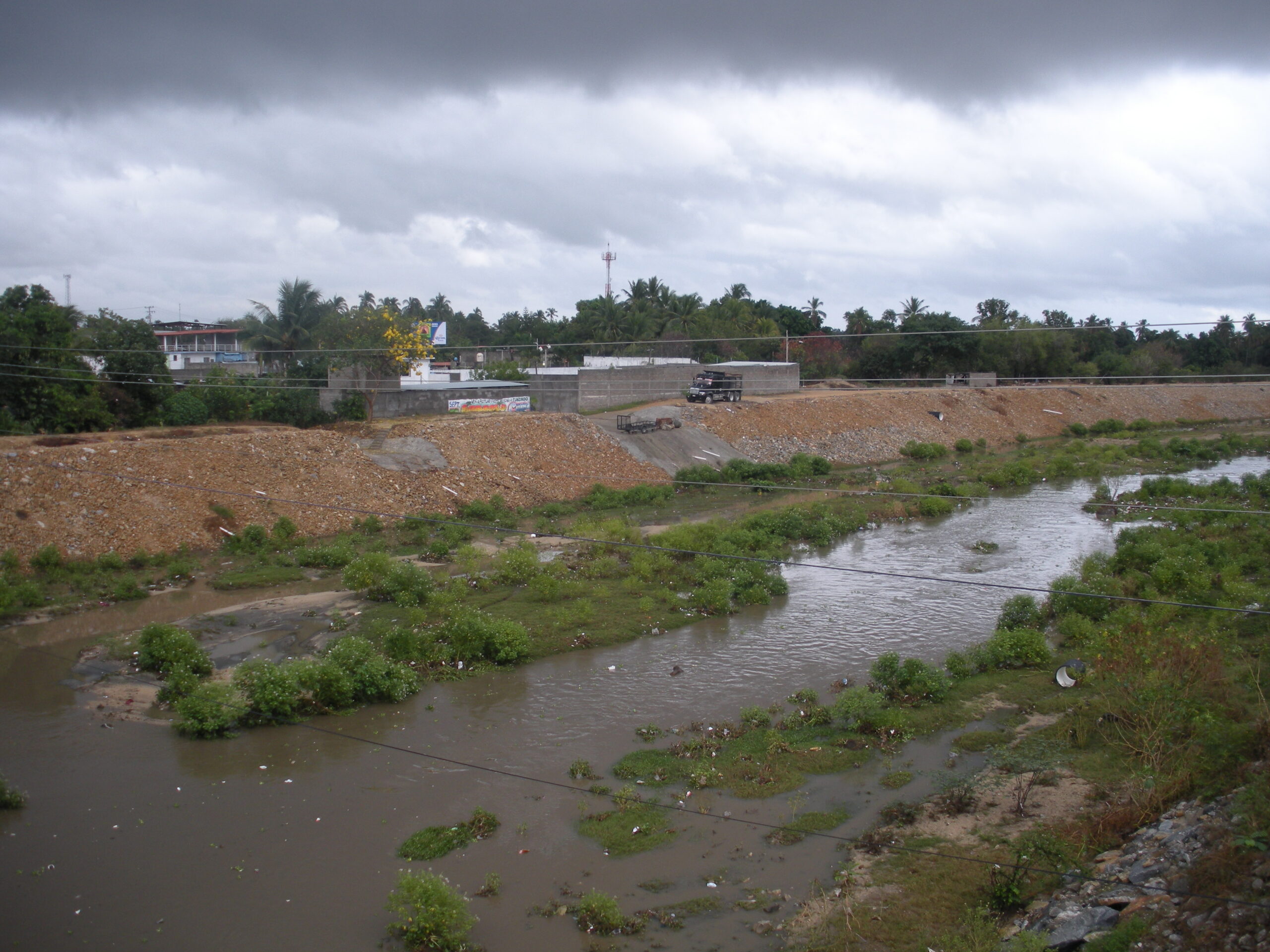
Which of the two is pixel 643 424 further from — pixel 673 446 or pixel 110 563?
pixel 110 563

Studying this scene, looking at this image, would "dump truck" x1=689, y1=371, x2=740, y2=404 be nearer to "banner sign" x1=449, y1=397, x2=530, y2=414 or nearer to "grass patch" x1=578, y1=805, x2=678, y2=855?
"banner sign" x1=449, y1=397, x2=530, y2=414

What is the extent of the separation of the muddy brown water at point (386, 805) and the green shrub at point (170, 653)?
140 centimetres

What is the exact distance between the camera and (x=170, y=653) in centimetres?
1633

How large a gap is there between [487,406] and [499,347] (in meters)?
13.3

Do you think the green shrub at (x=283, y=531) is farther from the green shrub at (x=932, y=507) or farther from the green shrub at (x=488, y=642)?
the green shrub at (x=932, y=507)

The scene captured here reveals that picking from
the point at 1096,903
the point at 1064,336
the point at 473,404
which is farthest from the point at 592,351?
the point at 1096,903

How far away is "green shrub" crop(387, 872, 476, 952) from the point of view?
8820mm

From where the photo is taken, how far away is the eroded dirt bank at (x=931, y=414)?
46.6 m

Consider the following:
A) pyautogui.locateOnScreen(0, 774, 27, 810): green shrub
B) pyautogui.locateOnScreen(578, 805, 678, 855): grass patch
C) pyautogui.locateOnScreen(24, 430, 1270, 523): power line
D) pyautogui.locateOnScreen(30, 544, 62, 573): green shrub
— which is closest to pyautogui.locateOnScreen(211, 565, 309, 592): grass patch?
pyautogui.locateOnScreen(30, 544, 62, 573): green shrub

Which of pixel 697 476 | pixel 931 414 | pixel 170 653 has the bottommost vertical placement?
pixel 170 653

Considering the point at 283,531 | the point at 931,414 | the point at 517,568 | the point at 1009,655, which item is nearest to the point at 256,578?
the point at 283,531

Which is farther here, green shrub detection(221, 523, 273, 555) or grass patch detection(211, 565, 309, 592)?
green shrub detection(221, 523, 273, 555)

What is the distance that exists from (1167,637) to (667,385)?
38189 millimetres

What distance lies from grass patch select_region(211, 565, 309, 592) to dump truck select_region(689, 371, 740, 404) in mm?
28210
